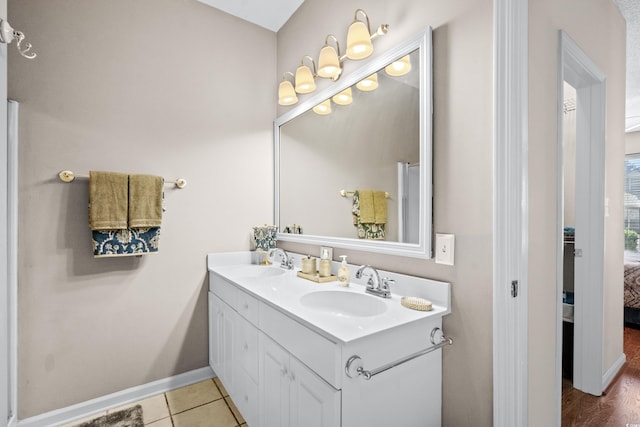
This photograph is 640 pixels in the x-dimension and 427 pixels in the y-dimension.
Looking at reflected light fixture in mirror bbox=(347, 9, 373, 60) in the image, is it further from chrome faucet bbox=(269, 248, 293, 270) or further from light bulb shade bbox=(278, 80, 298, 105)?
chrome faucet bbox=(269, 248, 293, 270)

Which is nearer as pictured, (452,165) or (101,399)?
(452,165)

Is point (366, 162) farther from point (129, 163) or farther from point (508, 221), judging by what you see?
point (129, 163)

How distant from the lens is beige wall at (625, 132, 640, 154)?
4199 millimetres

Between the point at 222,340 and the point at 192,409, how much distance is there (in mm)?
417

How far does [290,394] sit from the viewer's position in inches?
45.6

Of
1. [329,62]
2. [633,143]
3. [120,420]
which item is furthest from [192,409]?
[633,143]

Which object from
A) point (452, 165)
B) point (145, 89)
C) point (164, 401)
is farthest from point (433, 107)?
point (164, 401)

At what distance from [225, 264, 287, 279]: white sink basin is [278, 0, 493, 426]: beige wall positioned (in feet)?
3.50

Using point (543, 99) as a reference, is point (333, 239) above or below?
below

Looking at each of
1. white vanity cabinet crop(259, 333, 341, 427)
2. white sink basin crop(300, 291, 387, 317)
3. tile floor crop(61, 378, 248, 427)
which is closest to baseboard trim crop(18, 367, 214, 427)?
tile floor crop(61, 378, 248, 427)

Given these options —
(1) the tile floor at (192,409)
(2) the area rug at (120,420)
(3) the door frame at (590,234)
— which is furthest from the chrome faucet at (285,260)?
(3) the door frame at (590,234)

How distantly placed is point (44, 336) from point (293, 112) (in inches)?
78.3

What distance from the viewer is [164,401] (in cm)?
189

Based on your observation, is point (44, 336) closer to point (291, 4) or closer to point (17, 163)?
point (17, 163)
